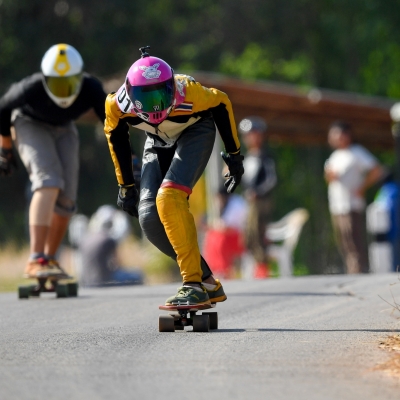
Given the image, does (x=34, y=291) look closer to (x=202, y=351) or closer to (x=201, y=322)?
(x=201, y=322)

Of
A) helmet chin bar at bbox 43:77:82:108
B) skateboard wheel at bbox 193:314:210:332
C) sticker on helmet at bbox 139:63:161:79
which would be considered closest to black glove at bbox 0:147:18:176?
helmet chin bar at bbox 43:77:82:108

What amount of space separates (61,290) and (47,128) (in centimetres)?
142

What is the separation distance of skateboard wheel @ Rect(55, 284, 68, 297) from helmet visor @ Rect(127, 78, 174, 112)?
359 cm

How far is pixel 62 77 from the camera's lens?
31.8 ft

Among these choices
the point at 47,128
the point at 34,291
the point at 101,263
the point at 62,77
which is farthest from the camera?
the point at 101,263

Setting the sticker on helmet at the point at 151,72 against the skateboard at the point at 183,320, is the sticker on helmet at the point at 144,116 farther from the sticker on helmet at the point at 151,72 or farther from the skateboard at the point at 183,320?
the skateboard at the point at 183,320

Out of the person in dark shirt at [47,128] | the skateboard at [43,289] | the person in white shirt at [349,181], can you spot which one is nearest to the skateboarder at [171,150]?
the person in dark shirt at [47,128]

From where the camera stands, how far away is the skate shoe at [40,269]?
9.83 metres

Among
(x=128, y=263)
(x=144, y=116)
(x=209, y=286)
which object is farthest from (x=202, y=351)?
(x=128, y=263)

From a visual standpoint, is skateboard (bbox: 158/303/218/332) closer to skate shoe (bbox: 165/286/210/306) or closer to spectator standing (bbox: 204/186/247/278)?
skate shoe (bbox: 165/286/210/306)

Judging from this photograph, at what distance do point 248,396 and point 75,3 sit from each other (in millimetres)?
31337

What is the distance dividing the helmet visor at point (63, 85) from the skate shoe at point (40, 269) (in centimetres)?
139

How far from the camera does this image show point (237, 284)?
11898 millimetres

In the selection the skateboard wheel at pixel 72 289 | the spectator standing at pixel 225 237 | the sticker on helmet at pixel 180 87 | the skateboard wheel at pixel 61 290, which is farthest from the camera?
the spectator standing at pixel 225 237
